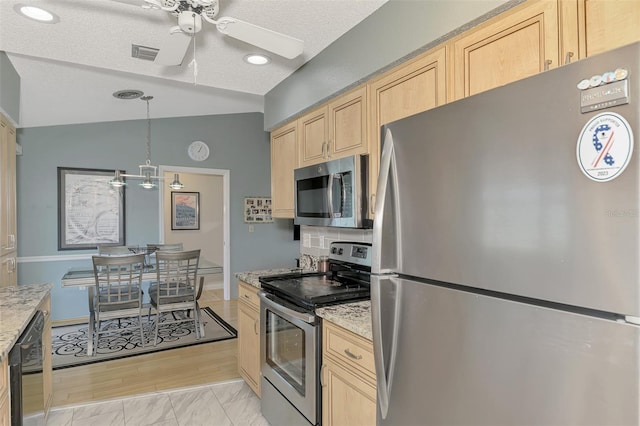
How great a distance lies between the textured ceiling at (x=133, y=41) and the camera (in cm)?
180

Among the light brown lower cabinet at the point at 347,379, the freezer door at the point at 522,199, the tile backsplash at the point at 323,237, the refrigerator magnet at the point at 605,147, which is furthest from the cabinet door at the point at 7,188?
the refrigerator magnet at the point at 605,147

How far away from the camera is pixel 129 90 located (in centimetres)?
389

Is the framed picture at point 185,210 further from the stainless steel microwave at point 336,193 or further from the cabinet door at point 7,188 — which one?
the stainless steel microwave at point 336,193

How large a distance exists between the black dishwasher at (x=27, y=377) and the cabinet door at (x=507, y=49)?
209cm

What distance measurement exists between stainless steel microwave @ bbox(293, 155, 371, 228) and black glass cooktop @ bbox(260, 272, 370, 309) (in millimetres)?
364

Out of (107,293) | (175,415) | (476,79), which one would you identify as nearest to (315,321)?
A: (476,79)

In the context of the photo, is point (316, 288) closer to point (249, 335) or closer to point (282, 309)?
point (282, 309)

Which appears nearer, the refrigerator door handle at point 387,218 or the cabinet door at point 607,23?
the cabinet door at point 607,23

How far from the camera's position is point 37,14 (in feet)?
5.90

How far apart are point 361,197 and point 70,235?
14.7 feet

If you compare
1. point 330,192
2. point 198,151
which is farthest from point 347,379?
point 198,151

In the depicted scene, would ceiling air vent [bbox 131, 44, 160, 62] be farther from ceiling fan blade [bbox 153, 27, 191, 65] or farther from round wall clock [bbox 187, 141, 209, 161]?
round wall clock [bbox 187, 141, 209, 161]

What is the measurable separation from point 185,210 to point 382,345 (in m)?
6.76

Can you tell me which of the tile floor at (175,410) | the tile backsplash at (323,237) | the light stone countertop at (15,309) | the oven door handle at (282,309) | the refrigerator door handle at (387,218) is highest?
the refrigerator door handle at (387,218)
